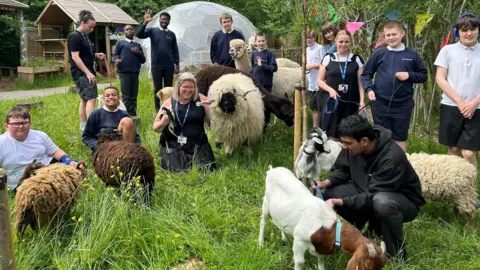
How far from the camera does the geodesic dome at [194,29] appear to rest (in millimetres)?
14656

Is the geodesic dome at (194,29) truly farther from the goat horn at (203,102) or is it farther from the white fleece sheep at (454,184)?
the white fleece sheep at (454,184)

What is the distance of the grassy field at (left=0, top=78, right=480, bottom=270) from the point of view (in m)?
3.06

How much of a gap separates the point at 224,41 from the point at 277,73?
124 centimetres

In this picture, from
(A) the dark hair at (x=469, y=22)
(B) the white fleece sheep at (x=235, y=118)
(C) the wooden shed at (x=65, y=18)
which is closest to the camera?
(A) the dark hair at (x=469, y=22)

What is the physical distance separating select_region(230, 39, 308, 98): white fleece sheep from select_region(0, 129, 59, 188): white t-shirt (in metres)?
4.00

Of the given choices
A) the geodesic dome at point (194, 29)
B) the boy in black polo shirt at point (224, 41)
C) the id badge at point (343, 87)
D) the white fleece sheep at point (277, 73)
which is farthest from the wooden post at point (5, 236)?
the geodesic dome at point (194, 29)

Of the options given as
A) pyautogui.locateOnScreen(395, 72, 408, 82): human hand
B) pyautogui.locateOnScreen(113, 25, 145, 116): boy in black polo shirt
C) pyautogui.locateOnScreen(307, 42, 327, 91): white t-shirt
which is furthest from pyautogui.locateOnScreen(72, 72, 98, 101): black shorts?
pyautogui.locateOnScreen(395, 72, 408, 82): human hand

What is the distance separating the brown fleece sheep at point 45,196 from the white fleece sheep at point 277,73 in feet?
14.8

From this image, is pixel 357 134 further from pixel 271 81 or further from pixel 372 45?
pixel 372 45

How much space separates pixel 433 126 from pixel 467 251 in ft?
15.6

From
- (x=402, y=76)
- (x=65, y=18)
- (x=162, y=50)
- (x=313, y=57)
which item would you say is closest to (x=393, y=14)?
(x=313, y=57)

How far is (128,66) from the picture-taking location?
302 inches

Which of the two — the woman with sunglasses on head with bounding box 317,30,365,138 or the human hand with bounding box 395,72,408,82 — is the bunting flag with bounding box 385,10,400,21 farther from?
the human hand with bounding box 395,72,408,82

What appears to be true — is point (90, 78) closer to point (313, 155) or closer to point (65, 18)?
point (313, 155)
